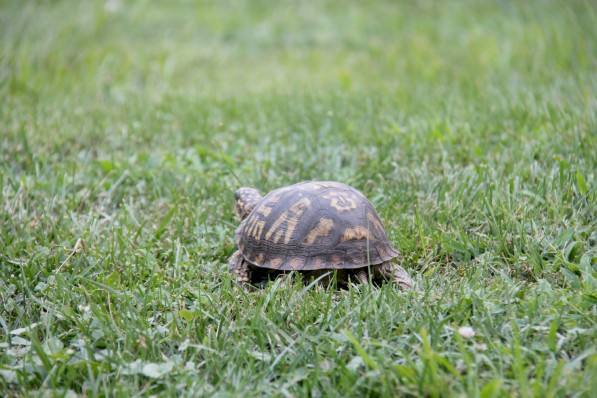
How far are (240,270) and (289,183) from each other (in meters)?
1.26

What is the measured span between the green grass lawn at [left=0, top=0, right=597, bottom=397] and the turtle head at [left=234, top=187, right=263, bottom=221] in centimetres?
19

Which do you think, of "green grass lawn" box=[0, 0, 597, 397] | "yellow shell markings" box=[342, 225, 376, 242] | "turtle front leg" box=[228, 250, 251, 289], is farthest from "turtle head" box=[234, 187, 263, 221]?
"yellow shell markings" box=[342, 225, 376, 242]

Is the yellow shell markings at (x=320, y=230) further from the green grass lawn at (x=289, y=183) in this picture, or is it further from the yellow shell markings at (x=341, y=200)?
the green grass lawn at (x=289, y=183)

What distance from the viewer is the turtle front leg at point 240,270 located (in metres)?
3.19

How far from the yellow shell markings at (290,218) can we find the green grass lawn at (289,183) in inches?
11.7

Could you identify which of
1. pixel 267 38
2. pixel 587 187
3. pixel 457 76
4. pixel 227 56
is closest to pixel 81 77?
pixel 227 56

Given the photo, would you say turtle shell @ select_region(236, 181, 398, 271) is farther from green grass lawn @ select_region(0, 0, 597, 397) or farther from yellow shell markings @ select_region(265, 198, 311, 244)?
green grass lawn @ select_region(0, 0, 597, 397)

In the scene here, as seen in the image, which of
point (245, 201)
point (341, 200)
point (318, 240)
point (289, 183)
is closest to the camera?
point (318, 240)

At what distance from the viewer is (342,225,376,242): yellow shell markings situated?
3.04 m

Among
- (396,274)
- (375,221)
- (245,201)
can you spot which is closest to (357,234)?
(375,221)

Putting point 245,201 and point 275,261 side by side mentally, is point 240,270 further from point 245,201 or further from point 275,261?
point 245,201

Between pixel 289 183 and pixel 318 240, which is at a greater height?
pixel 318 240

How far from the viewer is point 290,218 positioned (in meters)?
3.13

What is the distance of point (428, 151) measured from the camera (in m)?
4.64
